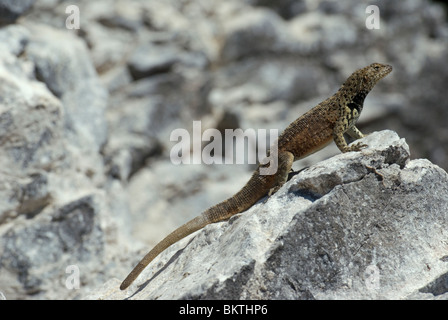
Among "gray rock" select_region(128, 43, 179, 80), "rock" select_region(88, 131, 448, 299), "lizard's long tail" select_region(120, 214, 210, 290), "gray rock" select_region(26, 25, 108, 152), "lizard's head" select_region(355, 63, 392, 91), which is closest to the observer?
"rock" select_region(88, 131, 448, 299)

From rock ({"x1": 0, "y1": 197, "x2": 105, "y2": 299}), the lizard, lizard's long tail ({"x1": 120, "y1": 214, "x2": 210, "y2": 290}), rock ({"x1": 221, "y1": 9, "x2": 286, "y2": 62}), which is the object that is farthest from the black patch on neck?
rock ({"x1": 221, "y1": 9, "x2": 286, "y2": 62})

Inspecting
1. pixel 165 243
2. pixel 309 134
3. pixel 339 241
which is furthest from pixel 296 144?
pixel 165 243

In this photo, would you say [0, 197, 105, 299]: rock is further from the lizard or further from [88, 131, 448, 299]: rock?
[88, 131, 448, 299]: rock

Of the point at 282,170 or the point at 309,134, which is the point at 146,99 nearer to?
the point at 309,134

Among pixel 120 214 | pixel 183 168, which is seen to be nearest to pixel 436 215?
pixel 120 214

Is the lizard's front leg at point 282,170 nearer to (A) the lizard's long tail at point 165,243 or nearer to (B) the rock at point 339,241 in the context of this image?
(B) the rock at point 339,241
